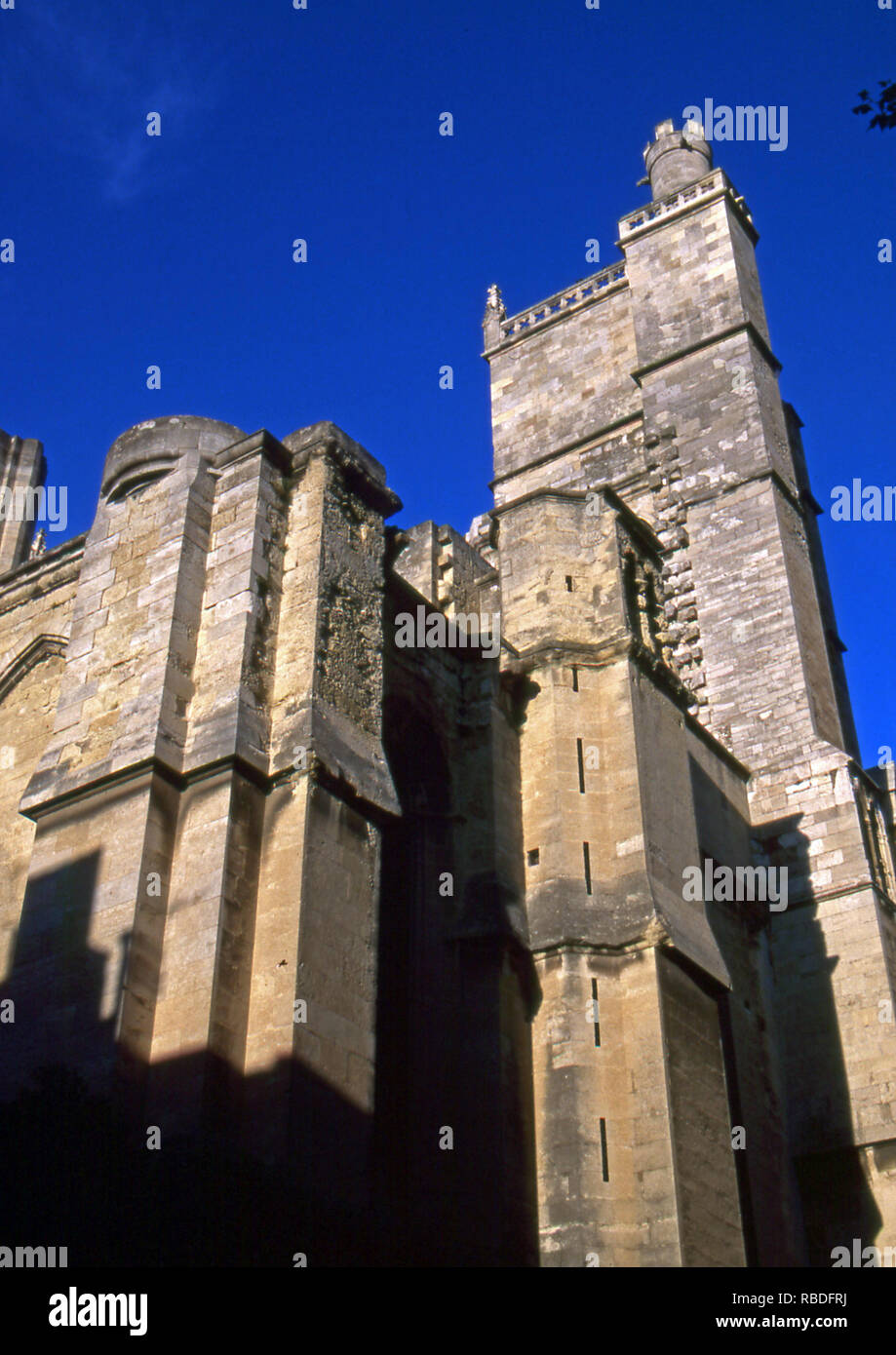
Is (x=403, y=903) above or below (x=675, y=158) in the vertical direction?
below

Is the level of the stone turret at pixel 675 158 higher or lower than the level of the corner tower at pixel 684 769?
higher

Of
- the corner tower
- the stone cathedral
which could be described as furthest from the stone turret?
the stone cathedral

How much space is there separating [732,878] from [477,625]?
147 inches

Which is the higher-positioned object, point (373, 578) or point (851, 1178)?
point (373, 578)

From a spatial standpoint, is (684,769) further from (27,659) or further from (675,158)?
(675,158)

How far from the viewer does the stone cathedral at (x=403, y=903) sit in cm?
774

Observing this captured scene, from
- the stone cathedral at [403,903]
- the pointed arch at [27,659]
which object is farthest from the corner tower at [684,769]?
the pointed arch at [27,659]

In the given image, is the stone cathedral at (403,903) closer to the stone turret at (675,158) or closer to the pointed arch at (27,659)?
the pointed arch at (27,659)

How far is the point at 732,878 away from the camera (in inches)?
598

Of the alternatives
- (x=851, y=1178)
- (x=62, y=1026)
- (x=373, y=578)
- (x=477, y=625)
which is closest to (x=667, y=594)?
(x=477, y=625)

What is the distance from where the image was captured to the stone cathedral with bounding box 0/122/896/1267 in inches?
305

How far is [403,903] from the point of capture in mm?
11430

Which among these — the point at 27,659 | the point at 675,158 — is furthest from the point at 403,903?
the point at 675,158
